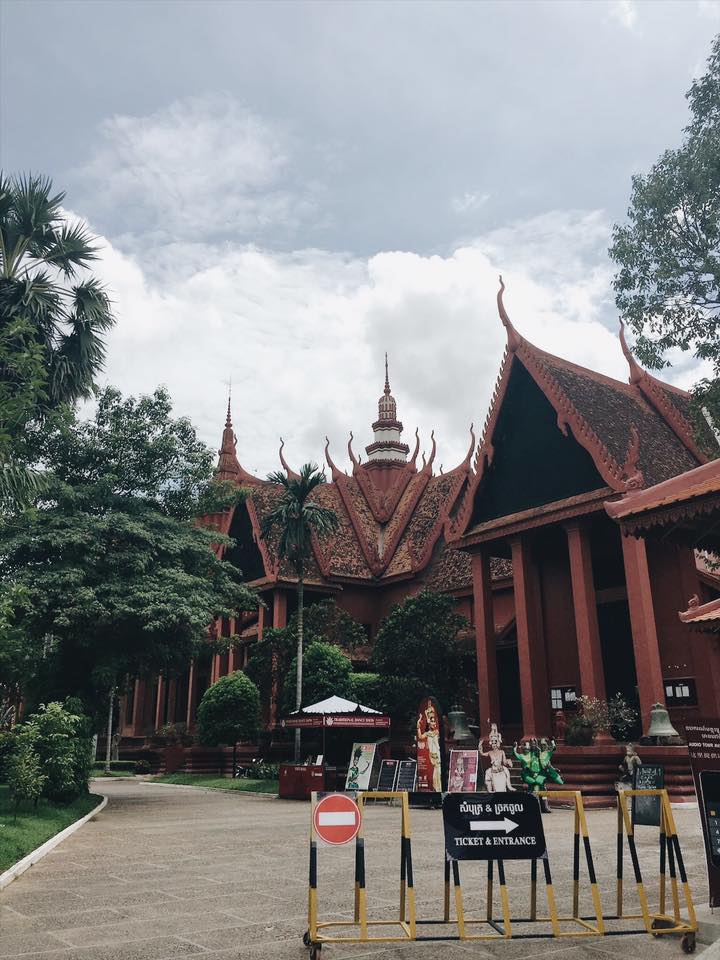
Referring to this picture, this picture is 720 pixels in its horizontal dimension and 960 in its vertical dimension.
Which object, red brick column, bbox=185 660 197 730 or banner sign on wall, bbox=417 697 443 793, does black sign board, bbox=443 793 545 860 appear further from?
red brick column, bbox=185 660 197 730

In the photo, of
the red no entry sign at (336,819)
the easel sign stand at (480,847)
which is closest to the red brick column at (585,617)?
the easel sign stand at (480,847)

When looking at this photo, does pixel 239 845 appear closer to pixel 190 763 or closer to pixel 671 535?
pixel 671 535

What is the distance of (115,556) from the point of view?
1756 cm

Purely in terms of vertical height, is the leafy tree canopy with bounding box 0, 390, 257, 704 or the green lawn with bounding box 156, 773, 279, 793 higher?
the leafy tree canopy with bounding box 0, 390, 257, 704

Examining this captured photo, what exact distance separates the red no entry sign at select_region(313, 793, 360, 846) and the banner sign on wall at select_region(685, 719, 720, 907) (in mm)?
2260

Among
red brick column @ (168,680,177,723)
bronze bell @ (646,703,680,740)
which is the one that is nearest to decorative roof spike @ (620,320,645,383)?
bronze bell @ (646,703,680,740)

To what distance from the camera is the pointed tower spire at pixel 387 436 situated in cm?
4222

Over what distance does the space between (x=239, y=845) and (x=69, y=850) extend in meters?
2.07

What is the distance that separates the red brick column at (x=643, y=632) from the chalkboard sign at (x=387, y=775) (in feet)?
18.0

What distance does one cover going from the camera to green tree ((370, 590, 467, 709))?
74.1ft

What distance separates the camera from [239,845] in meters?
10.2

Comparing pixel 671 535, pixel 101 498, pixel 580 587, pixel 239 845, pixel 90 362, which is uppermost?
pixel 90 362

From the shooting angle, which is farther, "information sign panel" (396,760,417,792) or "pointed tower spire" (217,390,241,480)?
"pointed tower spire" (217,390,241,480)

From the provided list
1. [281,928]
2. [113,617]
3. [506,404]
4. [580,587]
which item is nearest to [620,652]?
[580,587]
